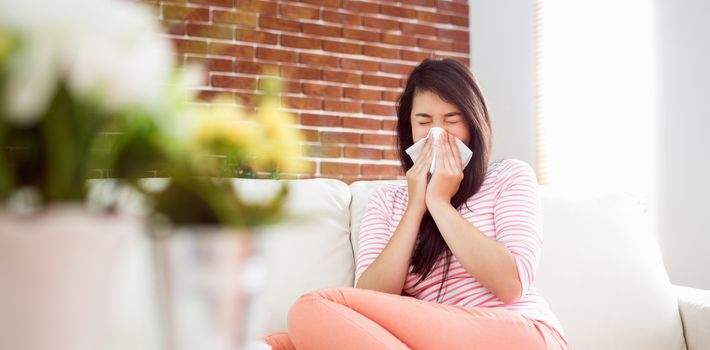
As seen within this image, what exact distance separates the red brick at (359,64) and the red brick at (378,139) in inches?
14.9

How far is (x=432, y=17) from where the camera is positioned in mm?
3822

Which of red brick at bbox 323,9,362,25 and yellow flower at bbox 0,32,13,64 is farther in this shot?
red brick at bbox 323,9,362,25

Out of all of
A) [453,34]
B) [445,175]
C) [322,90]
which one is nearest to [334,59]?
[322,90]

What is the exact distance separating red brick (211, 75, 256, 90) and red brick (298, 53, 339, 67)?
31 cm

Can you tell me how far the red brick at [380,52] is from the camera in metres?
3.66

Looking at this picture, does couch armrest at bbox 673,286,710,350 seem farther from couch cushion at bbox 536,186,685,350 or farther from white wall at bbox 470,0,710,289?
white wall at bbox 470,0,710,289

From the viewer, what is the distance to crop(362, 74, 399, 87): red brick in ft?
11.9

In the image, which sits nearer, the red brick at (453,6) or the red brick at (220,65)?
the red brick at (220,65)

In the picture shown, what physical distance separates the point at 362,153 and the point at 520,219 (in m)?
2.15

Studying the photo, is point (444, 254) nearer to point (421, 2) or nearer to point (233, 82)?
point (233, 82)

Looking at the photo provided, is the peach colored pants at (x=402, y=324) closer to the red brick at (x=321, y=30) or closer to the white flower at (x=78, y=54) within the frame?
the white flower at (x=78, y=54)

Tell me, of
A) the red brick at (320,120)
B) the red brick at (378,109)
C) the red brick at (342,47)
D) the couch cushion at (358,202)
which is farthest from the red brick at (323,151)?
the couch cushion at (358,202)

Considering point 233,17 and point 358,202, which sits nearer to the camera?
point 358,202

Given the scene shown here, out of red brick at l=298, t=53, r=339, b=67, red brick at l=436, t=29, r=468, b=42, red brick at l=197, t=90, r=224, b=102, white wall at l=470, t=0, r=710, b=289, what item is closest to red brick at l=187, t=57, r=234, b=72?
red brick at l=197, t=90, r=224, b=102
